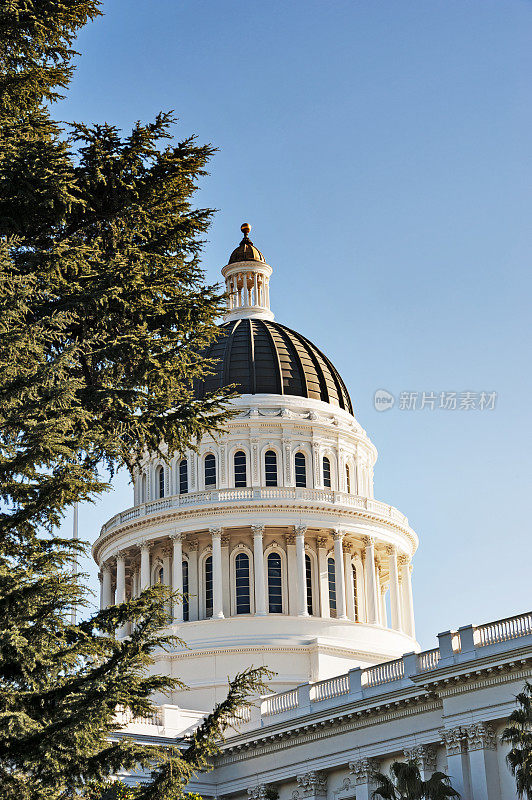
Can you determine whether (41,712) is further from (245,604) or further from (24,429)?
(245,604)

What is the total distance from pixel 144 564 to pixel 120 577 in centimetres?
205

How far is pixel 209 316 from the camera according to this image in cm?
2383

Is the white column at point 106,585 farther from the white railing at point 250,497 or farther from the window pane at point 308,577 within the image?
the window pane at point 308,577

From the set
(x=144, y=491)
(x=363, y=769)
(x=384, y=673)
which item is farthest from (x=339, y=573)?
(x=363, y=769)

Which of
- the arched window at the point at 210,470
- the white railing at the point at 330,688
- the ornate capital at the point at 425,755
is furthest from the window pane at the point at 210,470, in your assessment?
the ornate capital at the point at 425,755

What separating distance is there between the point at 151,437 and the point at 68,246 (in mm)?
3586

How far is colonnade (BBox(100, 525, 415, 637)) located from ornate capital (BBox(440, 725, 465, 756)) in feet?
82.2

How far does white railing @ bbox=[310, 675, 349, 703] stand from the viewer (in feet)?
161

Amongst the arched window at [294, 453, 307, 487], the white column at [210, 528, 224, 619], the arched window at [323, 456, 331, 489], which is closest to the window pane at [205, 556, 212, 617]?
the white column at [210, 528, 224, 619]

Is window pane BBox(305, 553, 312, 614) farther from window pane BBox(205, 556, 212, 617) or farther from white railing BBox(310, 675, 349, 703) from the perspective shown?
white railing BBox(310, 675, 349, 703)

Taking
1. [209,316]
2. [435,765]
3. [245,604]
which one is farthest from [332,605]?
[209,316]

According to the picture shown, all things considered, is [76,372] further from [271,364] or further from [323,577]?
[271,364]

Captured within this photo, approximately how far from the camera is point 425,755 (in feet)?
143

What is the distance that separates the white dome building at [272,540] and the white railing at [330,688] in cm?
1222
